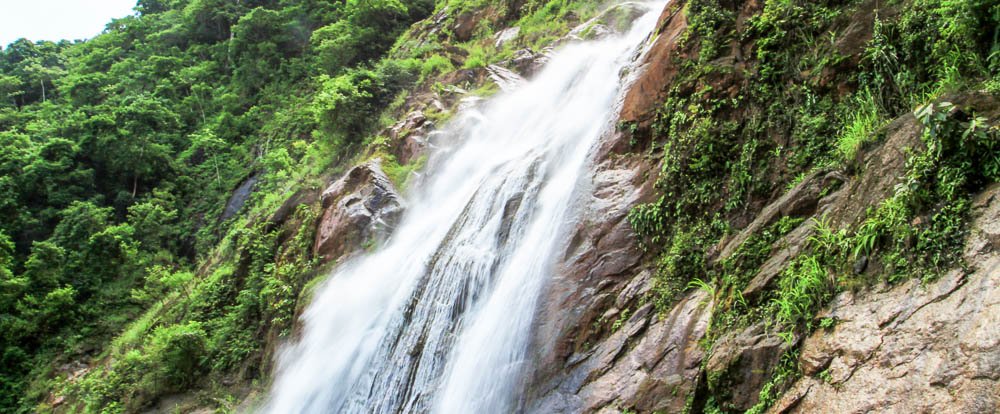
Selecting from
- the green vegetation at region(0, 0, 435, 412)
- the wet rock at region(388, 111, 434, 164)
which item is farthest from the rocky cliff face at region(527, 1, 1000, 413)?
the green vegetation at region(0, 0, 435, 412)

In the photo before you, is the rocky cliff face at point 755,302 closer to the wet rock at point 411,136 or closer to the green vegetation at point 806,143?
the green vegetation at point 806,143

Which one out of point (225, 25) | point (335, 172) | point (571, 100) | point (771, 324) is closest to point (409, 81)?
point (335, 172)

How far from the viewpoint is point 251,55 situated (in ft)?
88.8

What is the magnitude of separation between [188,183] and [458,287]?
19.2m

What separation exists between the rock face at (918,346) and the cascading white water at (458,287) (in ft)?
11.1

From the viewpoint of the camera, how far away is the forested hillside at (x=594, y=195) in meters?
4.09

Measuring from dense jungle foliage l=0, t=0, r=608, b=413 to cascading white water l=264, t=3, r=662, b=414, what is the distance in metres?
1.72

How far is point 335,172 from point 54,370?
392 inches

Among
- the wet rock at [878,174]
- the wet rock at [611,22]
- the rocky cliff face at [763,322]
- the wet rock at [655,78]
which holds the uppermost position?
the wet rock at [611,22]

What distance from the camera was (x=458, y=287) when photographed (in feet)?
26.2

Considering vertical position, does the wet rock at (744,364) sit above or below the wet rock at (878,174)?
below

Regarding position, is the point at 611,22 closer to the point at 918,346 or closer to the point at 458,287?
the point at 458,287

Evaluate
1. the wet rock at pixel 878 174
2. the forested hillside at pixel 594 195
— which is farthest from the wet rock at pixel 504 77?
the wet rock at pixel 878 174

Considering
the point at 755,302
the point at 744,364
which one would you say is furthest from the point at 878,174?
the point at 744,364
